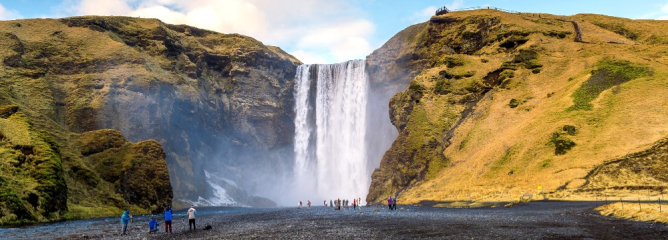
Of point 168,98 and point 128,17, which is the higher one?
point 128,17

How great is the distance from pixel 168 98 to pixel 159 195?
39.6m

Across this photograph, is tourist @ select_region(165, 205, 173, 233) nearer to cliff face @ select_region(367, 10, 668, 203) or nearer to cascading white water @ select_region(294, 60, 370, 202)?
cliff face @ select_region(367, 10, 668, 203)

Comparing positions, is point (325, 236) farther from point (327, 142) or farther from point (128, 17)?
point (128, 17)

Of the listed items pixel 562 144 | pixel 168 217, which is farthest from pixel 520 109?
pixel 168 217

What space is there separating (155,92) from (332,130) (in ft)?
136

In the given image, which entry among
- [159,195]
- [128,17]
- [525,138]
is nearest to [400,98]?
[525,138]

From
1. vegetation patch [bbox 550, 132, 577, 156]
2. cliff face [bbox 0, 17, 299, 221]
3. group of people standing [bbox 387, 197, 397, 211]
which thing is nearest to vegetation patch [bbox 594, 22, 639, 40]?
vegetation patch [bbox 550, 132, 577, 156]

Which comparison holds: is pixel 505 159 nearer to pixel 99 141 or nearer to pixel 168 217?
pixel 168 217

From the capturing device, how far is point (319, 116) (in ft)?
382

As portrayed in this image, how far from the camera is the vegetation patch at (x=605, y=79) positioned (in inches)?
2466

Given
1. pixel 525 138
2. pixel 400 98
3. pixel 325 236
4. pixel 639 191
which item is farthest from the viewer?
pixel 400 98

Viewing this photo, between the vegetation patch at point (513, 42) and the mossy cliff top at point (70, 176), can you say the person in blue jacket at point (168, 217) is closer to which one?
the mossy cliff top at point (70, 176)

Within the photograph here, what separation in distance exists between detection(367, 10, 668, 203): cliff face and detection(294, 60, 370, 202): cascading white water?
7.94 m

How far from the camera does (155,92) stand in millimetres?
97312
